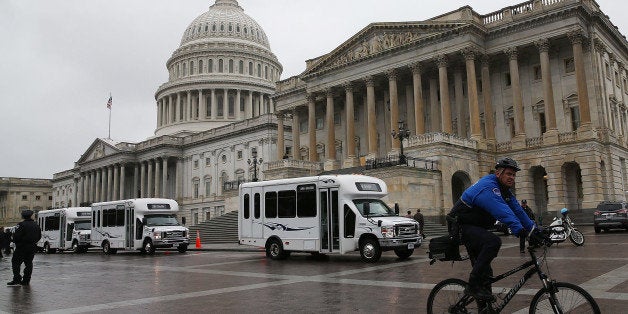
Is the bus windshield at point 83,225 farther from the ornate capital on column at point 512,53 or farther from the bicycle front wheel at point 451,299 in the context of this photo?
the ornate capital on column at point 512,53

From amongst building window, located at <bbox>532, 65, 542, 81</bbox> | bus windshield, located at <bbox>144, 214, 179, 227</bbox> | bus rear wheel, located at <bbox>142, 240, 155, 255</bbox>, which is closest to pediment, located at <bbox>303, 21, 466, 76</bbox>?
building window, located at <bbox>532, 65, 542, 81</bbox>

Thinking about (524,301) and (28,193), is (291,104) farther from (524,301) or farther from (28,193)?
(28,193)

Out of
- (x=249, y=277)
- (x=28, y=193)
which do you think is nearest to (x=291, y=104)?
(x=249, y=277)

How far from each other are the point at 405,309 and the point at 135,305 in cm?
534

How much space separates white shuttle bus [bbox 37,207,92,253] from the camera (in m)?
36.1

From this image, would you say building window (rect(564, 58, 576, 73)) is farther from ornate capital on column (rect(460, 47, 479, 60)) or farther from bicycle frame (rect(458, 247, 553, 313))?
bicycle frame (rect(458, 247, 553, 313))

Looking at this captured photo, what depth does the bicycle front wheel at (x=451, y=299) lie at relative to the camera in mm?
6645

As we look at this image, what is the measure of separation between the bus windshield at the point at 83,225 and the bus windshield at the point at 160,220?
9.18 m

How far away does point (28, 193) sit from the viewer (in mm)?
134875

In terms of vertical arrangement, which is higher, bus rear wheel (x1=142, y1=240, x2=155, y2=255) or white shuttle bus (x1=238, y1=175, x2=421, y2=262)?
white shuttle bus (x1=238, y1=175, x2=421, y2=262)

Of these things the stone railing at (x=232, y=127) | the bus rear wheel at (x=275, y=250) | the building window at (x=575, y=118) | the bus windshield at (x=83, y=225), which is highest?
the stone railing at (x=232, y=127)

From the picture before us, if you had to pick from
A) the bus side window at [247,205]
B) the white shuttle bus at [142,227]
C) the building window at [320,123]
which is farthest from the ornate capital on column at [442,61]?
the bus side window at [247,205]

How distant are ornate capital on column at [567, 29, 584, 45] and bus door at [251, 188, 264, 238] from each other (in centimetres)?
3002

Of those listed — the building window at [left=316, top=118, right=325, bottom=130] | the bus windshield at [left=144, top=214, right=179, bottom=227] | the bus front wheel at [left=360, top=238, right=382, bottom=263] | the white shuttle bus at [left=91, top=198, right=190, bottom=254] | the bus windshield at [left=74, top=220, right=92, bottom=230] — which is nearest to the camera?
the bus front wheel at [left=360, top=238, right=382, bottom=263]
